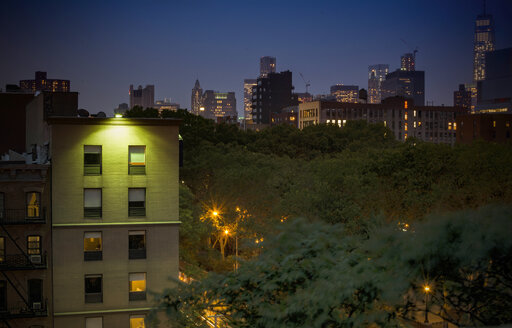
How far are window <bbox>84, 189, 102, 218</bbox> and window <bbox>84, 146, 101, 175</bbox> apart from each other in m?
1.18

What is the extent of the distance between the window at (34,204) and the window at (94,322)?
7.00m

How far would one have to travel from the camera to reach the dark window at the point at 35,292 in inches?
1264

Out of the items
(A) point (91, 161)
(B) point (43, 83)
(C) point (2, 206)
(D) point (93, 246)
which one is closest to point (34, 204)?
(C) point (2, 206)

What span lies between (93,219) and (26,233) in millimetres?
3860

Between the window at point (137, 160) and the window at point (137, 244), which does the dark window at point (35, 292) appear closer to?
the window at point (137, 244)

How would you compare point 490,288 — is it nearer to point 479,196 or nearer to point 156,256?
point 156,256

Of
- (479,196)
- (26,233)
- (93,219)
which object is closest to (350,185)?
(479,196)

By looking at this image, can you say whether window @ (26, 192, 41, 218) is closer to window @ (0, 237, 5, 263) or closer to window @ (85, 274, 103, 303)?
window @ (0, 237, 5, 263)

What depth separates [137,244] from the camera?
33781 mm

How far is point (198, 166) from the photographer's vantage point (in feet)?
189

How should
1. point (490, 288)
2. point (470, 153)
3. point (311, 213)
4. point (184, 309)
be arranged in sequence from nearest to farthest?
point (490, 288), point (184, 309), point (311, 213), point (470, 153)

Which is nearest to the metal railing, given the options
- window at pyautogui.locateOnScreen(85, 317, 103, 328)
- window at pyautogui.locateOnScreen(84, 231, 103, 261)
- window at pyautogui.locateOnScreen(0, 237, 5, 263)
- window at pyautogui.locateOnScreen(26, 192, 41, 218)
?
window at pyautogui.locateOnScreen(26, 192, 41, 218)

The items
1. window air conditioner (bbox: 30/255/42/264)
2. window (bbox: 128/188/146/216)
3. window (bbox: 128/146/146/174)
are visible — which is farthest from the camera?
window (bbox: 128/146/146/174)

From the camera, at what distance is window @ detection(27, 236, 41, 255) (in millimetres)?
32219
